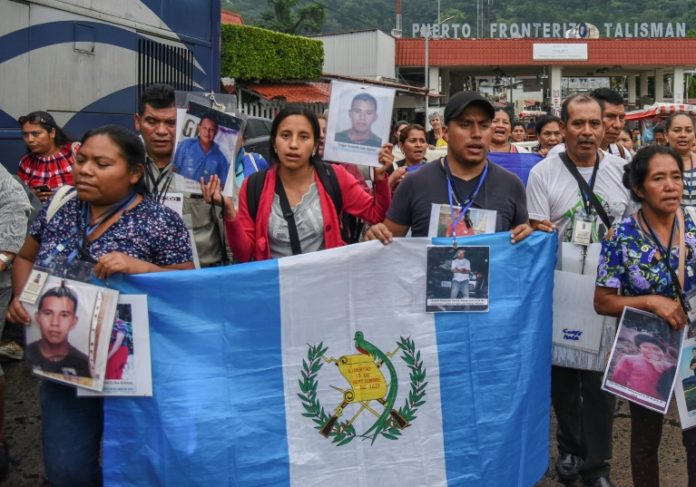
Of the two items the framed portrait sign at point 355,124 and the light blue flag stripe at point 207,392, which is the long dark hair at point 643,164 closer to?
the framed portrait sign at point 355,124

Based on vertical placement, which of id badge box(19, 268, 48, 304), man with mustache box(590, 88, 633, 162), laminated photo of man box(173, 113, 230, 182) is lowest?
id badge box(19, 268, 48, 304)

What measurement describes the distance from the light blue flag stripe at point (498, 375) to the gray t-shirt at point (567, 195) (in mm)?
523

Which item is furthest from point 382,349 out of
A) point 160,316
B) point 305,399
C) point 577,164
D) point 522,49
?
point 522,49

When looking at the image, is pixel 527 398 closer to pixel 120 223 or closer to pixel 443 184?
pixel 443 184

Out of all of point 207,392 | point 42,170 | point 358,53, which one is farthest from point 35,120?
point 358,53

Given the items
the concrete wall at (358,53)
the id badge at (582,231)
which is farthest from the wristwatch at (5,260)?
the concrete wall at (358,53)

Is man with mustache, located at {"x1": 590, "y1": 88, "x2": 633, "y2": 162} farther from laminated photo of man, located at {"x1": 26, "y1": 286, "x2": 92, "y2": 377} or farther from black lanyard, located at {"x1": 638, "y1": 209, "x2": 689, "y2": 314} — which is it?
laminated photo of man, located at {"x1": 26, "y1": 286, "x2": 92, "y2": 377}

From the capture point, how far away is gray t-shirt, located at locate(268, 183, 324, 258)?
3584mm

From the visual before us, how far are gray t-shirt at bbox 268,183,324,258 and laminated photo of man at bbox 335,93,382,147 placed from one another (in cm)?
34

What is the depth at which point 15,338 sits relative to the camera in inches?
264

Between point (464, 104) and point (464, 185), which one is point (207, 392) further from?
point (464, 104)

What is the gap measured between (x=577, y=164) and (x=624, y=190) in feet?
0.91

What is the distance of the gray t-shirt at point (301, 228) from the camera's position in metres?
3.58

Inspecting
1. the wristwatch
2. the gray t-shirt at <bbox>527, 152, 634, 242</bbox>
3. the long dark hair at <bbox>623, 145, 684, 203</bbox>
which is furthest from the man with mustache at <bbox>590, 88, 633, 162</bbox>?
the wristwatch
